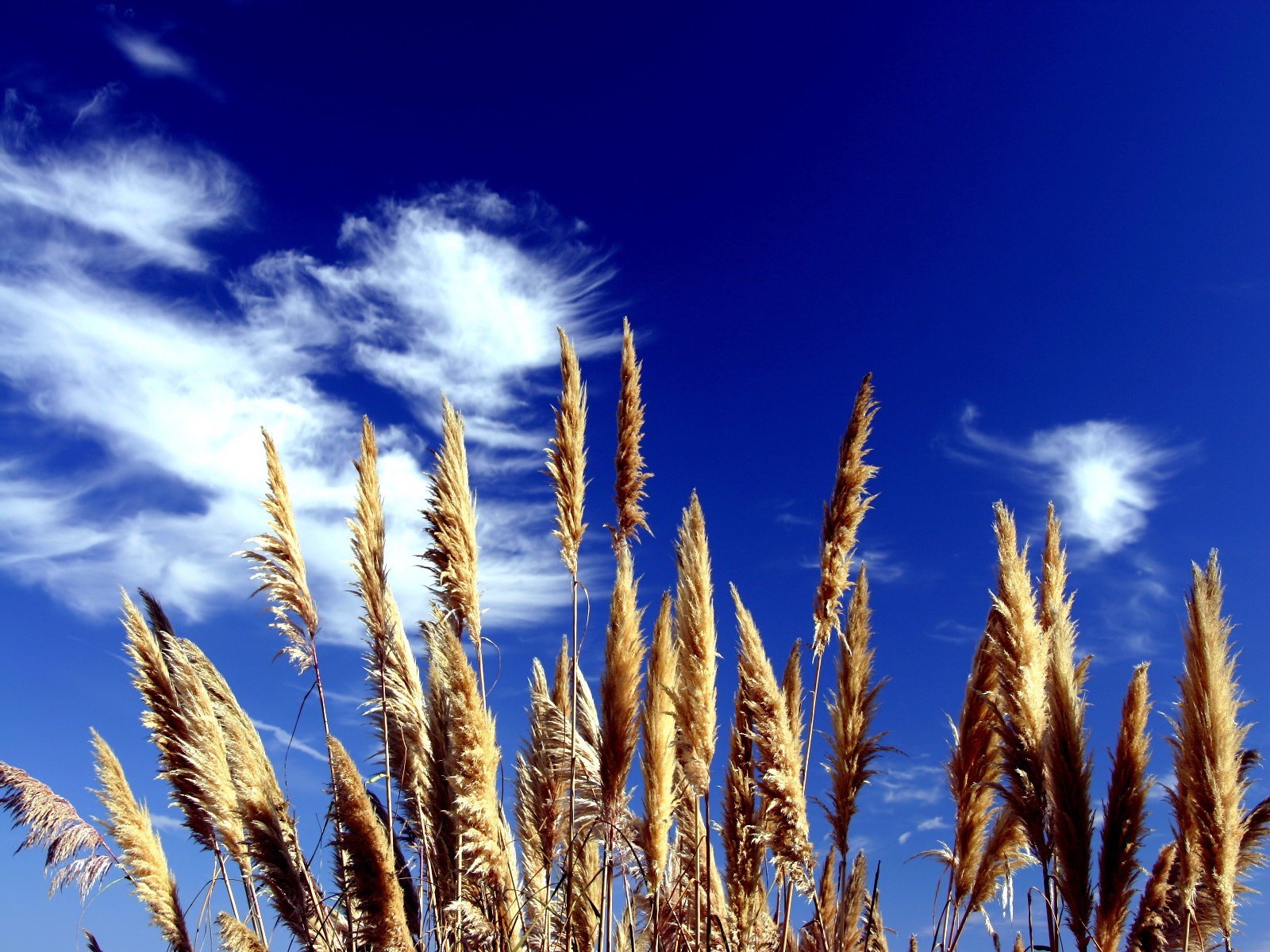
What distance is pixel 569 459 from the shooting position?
4223 millimetres

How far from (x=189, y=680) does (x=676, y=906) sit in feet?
8.62

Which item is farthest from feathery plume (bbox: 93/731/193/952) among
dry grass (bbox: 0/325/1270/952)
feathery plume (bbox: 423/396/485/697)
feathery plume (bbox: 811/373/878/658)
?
feathery plume (bbox: 811/373/878/658)

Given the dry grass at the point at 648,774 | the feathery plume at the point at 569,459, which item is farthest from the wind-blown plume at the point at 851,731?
the feathery plume at the point at 569,459

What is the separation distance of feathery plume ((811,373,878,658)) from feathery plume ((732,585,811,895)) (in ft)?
2.21

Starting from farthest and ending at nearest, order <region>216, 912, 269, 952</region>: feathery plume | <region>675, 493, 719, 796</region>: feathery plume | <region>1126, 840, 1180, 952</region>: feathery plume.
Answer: <region>1126, 840, 1180, 952</region>: feathery plume → <region>216, 912, 269, 952</region>: feathery plume → <region>675, 493, 719, 796</region>: feathery plume

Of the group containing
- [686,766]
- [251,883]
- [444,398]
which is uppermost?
[444,398]

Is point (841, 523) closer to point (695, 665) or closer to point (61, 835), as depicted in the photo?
point (695, 665)

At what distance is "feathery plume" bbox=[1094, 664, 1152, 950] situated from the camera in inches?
134

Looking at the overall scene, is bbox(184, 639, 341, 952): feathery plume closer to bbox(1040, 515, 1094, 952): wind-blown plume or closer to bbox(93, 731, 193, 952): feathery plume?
bbox(93, 731, 193, 952): feathery plume

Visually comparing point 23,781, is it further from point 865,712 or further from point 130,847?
point 865,712

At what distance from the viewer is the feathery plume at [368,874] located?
13.0 feet

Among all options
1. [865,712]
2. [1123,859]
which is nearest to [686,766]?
[865,712]

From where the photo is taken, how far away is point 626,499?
418 cm

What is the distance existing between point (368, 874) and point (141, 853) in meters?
2.04
